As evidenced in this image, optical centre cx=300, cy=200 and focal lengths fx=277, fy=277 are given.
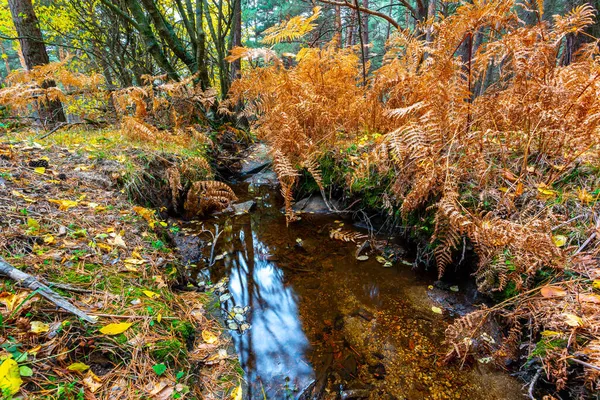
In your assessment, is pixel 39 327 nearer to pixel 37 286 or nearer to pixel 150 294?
pixel 37 286

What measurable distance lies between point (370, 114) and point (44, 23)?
28.2 feet

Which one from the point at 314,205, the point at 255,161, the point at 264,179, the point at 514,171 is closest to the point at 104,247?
the point at 314,205

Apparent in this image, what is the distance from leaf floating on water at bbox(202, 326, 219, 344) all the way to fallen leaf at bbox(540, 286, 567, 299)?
195 centimetres

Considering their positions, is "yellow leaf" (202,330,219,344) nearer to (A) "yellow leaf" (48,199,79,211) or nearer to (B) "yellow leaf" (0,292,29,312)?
(B) "yellow leaf" (0,292,29,312)

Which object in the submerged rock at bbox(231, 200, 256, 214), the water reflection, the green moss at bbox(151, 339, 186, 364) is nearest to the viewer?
the green moss at bbox(151, 339, 186, 364)

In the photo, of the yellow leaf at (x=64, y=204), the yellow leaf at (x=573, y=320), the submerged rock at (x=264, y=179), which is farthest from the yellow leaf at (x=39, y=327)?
the submerged rock at (x=264, y=179)

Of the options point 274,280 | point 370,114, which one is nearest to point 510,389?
point 274,280

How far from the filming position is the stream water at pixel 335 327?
1704mm

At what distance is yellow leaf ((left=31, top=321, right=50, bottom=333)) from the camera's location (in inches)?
43.7

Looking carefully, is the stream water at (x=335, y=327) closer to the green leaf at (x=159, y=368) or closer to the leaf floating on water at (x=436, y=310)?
the leaf floating on water at (x=436, y=310)

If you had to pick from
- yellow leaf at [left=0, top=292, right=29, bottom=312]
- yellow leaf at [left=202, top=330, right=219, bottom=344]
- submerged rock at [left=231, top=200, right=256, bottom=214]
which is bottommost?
yellow leaf at [left=202, top=330, right=219, bottom=344]

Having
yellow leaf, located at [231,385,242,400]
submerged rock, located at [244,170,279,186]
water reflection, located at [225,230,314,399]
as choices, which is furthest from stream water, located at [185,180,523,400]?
→ submerged rock, located at [244,170,279,186]

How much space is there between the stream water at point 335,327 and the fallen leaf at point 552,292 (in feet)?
2.02

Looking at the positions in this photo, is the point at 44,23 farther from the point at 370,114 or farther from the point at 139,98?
the point at 370,114
